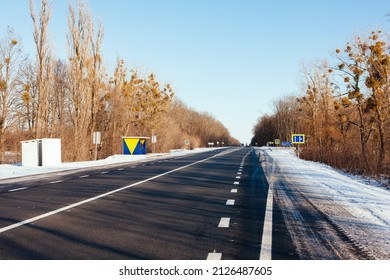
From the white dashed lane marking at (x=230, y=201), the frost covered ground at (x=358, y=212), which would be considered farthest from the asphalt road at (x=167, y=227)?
the frost covered ground at (x=358, y=212)

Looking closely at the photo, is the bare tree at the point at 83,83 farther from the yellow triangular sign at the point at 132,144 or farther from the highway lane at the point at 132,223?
the highway lane at the point at 132,223

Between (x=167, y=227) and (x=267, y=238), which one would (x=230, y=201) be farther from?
(x=267, y=238)

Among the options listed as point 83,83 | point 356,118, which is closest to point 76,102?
point 83,83

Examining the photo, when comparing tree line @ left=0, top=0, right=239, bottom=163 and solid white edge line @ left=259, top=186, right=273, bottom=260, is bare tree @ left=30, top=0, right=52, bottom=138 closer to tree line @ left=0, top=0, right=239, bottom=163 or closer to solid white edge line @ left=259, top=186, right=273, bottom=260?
tree line @ left=0, top=0, right=239, bottom=163

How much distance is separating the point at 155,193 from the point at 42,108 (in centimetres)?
2485

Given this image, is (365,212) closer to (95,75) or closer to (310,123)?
(310,123)

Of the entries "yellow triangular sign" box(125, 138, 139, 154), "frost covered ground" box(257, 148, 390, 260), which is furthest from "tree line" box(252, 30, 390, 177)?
"yellow triangular sign" box(125, 138, 139, 154)

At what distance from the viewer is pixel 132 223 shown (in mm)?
7895

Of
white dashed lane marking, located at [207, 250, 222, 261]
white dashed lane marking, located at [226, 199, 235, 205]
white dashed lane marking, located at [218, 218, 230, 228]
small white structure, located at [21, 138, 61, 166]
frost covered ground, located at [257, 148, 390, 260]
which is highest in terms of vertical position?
small white structure, located at [21, 138, 61, 166]

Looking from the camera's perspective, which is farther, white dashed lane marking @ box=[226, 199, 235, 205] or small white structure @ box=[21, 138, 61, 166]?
small white structure @ box=[21, 138, 61, 166]

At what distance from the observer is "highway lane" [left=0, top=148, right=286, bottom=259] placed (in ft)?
19.0

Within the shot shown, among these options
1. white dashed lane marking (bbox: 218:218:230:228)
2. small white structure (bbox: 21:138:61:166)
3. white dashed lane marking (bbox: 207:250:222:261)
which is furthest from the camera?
small white structure (bbox: 21:138:61:166)

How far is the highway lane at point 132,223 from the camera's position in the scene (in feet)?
19.0
